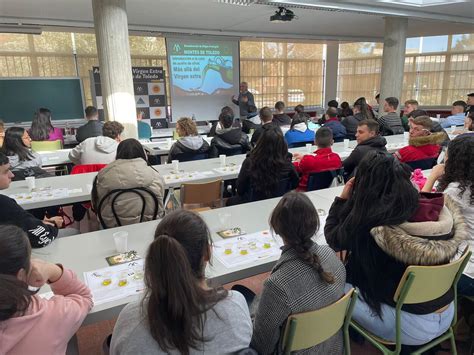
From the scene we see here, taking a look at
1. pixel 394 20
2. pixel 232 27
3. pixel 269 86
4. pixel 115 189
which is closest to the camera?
pixel 115 189

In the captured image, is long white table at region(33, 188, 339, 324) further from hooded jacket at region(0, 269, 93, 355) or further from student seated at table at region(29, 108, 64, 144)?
student seated at table at region(29, 108, 64, 144)

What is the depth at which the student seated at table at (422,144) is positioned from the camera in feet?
12.8

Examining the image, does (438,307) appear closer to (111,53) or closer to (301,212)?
(301,212)

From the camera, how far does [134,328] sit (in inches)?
42.4

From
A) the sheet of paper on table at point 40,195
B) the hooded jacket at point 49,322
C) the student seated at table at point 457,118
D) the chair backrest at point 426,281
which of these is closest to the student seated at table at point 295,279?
the chair backrest at point 426,281

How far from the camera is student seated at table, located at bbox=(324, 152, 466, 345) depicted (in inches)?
61.5

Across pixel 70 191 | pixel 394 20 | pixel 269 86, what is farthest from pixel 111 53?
pixel 269 86

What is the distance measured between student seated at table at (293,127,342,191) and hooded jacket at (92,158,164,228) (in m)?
1.65

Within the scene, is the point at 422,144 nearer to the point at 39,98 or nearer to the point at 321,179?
the point at 321,179

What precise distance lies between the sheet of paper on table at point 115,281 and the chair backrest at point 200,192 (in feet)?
4.51

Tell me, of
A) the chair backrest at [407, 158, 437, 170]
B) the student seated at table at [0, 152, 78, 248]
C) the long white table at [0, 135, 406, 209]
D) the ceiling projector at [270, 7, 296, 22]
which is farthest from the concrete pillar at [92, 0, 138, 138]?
the chair backrest at [407, 158, 437, 170]

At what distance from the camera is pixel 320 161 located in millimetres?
3559

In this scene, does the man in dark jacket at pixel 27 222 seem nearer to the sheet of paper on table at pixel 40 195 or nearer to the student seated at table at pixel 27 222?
the student seated at table at pixel 27 222

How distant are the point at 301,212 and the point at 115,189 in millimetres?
1505
